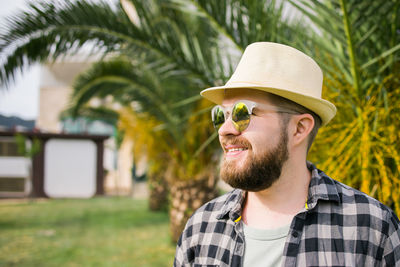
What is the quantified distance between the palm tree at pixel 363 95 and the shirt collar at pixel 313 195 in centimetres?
89

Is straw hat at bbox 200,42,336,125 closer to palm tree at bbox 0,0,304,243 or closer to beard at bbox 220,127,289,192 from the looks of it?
beard at bbox 220,127,289,192

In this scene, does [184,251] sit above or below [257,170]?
below

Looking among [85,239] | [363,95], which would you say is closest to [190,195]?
[85,239]

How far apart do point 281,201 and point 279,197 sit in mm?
16

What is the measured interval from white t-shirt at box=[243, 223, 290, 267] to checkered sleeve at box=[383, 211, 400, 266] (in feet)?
1.02

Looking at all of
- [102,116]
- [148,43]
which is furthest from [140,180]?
[148,43]

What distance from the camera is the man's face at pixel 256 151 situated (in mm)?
1372

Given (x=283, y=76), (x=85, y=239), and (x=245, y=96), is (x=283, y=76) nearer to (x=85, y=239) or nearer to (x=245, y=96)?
(x=245, y=96)

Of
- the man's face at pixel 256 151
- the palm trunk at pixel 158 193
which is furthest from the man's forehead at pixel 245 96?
the palm trunk at pixel 158 193

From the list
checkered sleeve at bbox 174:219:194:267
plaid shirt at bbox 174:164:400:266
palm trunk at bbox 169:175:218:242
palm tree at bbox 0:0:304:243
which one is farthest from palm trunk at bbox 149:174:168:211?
plaid shirt at bbox 174:164:400:266

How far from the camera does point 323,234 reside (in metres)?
1.31

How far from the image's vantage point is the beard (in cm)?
137

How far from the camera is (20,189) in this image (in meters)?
19.2

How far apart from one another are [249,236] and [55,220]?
35.3 feet
